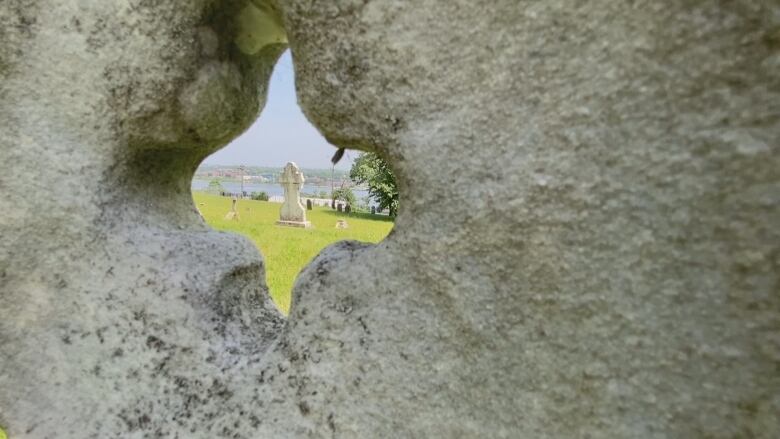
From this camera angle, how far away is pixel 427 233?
0.62 m

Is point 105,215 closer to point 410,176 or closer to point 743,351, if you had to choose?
point 410,176

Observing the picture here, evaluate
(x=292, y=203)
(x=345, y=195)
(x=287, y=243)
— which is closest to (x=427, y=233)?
(x=287, y=243)

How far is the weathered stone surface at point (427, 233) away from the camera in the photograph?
498mm

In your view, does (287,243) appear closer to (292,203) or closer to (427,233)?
(292,203)

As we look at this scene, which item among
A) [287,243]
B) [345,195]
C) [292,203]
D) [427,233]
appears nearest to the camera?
[427,233]

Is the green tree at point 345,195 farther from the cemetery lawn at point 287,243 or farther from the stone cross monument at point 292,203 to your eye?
the stone cross monument at point 292,203

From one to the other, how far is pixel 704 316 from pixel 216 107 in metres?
0.63

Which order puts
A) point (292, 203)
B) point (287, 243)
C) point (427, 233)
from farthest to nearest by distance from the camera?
point (292, 203) < point (287, 243) < point (427, 233)

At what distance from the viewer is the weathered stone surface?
19.6 inches

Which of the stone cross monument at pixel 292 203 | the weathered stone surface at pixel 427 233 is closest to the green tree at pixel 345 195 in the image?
the stone cross monument at pixel 292 203

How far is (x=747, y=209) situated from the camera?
18.9 inches

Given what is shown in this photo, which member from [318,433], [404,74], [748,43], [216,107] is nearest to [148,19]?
[216,107]

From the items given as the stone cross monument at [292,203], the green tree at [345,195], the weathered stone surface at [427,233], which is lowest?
the weathered stone surface at [427,233]

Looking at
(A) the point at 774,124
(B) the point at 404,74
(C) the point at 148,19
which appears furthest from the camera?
(C) the point at 148,19
